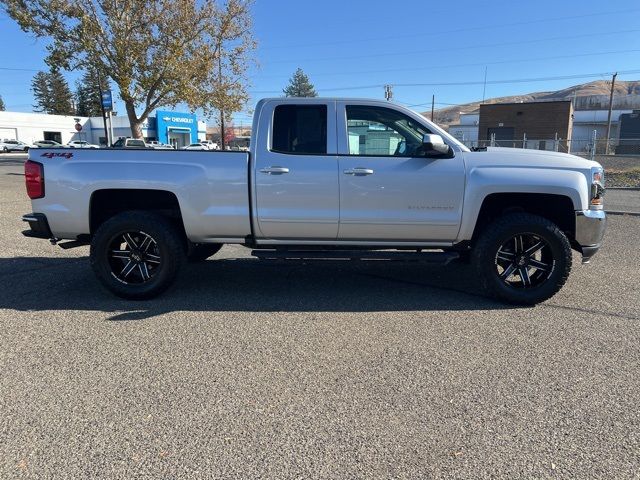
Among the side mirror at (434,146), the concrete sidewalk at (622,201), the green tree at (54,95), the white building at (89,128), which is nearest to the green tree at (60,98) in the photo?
the green tree at (54,95)

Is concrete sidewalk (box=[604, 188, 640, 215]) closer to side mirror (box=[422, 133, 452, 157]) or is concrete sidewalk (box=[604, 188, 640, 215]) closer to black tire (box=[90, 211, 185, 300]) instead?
side mirror (box=[422, 133, 452, 157])

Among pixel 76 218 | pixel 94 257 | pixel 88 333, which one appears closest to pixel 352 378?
pixel 88 333

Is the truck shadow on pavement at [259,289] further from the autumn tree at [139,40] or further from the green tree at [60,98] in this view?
the green tree at [60,98]

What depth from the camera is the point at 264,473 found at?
2482mm

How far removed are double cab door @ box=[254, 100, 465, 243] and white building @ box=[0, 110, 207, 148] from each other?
175 ft

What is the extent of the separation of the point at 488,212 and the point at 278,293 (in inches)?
96.4

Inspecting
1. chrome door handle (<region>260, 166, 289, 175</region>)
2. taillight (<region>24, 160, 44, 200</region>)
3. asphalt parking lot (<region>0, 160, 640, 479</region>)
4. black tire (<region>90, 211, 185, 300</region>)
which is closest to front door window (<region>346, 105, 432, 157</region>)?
chrome door handle (<region>260, 166, 289, 175</region>)

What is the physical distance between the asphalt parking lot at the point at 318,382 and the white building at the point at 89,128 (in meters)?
53.7

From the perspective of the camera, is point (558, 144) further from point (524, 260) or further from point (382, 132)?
point (382, 132)

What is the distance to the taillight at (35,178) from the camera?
16.5 feet

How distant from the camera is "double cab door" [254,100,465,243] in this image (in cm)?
493

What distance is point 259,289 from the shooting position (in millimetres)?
5594

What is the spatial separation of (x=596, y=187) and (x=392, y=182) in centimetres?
204

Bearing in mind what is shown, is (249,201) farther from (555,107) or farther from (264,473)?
(555,107)
